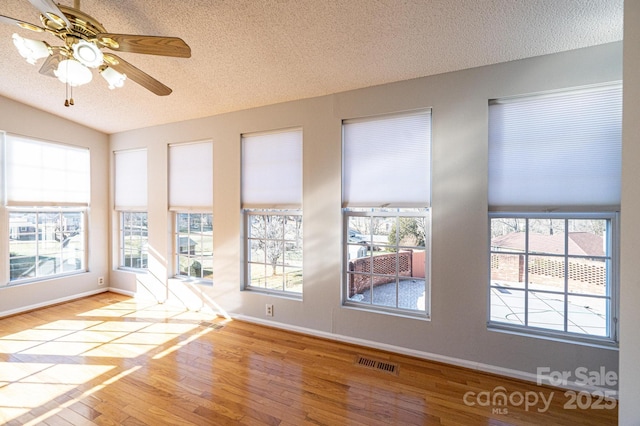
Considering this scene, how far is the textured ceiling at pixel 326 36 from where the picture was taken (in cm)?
182

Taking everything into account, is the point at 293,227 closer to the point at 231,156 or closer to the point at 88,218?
the point at 231,156

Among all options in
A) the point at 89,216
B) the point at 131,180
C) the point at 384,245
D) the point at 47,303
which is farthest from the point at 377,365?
the point at 89,216

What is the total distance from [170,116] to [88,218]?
2.30 meters

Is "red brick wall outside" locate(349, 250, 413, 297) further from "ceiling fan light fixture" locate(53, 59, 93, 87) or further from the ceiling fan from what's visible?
"ceiling fan light fixture" locate(53, 59, 93, 87)

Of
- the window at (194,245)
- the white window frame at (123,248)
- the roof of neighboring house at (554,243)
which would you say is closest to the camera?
the roof of neighboring house at (554,243)

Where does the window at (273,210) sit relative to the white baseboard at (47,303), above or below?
above

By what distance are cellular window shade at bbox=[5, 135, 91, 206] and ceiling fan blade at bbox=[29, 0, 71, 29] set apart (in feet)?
10.8

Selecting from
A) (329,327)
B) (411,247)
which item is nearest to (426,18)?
(411,247)

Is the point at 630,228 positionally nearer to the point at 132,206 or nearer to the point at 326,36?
the point at 326,36

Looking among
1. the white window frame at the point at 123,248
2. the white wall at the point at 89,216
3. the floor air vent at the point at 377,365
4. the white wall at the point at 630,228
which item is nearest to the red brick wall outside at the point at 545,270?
the white wall at the point at 630,228

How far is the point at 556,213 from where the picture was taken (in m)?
2.21

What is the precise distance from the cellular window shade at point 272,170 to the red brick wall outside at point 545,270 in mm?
2075

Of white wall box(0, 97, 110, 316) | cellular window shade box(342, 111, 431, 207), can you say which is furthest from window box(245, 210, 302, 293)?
white wall box(0, 97, 110, 316)

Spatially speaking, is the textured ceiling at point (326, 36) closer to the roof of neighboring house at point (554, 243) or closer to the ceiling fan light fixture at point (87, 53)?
the ceiling fan light fixture at point (87, 53)
